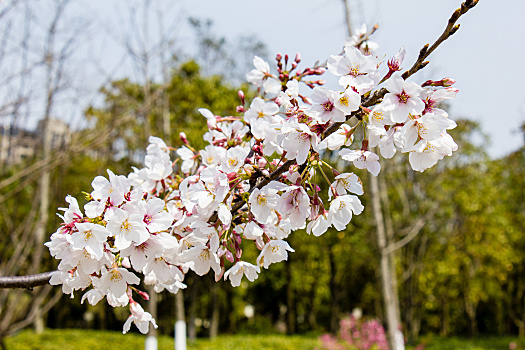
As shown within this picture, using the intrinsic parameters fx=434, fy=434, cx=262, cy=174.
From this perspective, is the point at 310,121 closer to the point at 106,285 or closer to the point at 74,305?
the point at 106,285

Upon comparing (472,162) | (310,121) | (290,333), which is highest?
(472,162)

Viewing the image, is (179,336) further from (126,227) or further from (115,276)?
(126,227)

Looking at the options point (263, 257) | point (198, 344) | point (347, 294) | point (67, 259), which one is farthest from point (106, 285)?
point (347, 294)

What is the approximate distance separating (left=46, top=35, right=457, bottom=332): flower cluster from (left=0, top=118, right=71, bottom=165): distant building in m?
2.00

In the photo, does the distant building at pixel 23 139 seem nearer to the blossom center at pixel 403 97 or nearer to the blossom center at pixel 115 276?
the blossom center at pixel 115 276

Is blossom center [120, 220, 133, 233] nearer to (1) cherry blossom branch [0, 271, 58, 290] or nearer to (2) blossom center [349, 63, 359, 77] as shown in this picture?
(1) cherry blossom branch [0, 271, 58, 290]

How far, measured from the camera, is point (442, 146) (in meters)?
0.83

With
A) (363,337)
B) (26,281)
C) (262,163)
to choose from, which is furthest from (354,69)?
(363,337)

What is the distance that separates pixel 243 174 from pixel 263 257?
208mm

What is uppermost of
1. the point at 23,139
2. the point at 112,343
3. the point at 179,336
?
the point at 23,139

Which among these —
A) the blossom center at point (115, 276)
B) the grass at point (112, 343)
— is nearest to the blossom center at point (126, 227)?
the blossom center at point (115, 276)

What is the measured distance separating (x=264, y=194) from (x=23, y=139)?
310 cm

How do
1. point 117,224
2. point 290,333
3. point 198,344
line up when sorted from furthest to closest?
1. point 290,333
2. point 198,344
3. point 117,224

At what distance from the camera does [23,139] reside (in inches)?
132
